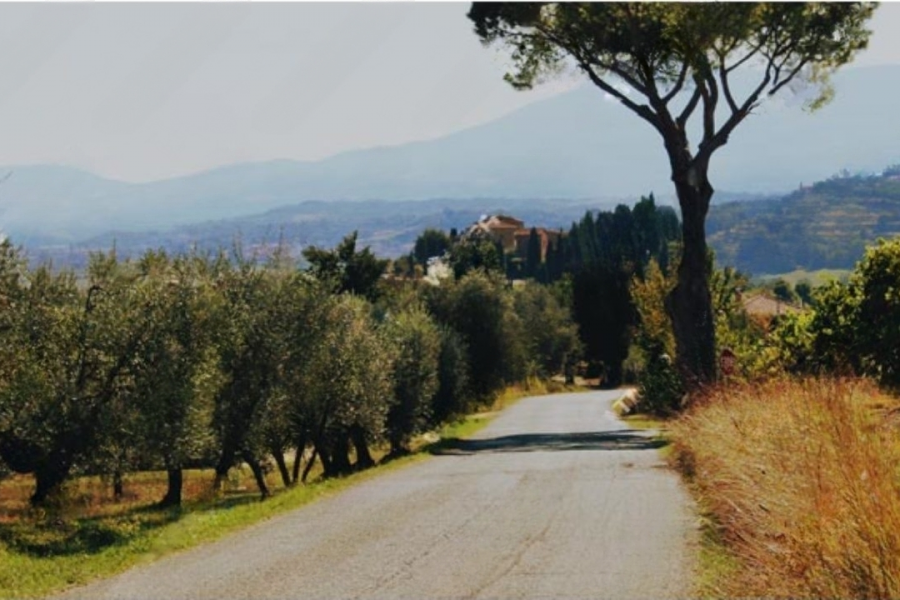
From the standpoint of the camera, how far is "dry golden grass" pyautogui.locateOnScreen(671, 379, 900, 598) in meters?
8.35

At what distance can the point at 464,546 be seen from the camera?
13797 millimetres

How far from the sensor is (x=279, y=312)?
94.0ft

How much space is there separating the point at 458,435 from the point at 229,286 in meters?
18.4

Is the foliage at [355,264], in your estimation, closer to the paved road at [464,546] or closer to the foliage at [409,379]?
the foliage at [409,379]

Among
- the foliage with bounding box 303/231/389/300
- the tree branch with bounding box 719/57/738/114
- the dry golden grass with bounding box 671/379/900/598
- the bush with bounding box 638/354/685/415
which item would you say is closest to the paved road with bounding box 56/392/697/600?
the dry golden grass with bounding box 671/379/900/598

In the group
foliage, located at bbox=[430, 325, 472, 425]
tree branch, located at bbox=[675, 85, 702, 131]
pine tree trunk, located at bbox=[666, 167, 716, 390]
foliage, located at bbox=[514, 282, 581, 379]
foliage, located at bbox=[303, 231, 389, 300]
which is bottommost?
foliage, located at bbox=[514, 282, 581, 379]

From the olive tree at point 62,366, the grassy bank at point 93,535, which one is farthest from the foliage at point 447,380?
the olive tree at point 62,366

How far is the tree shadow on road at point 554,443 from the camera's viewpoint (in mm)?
31812

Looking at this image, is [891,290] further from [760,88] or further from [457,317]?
[457,317]

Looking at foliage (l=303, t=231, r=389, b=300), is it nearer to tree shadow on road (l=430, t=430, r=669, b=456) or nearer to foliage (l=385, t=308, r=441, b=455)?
foliage (l=385, t=308, r=441, b=455)

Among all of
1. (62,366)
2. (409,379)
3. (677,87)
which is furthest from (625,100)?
(62,366)

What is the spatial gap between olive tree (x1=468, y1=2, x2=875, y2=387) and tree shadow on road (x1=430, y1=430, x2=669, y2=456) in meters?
2.76

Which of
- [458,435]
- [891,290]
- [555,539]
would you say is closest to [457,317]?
[458,435]

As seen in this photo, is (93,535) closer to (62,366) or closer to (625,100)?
(62,366)
